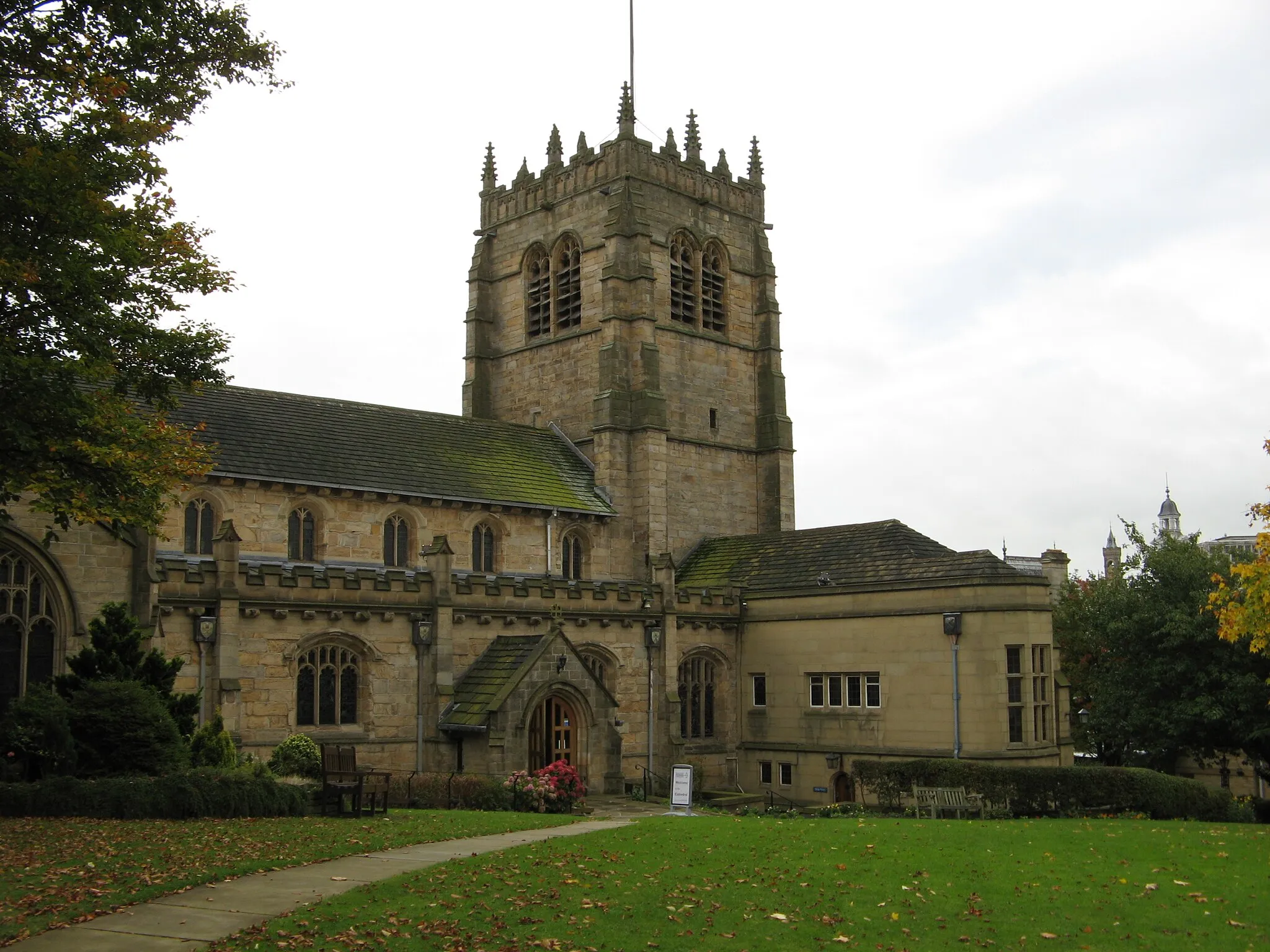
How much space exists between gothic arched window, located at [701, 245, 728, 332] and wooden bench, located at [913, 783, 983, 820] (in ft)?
87.2

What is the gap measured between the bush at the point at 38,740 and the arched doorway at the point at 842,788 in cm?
2354

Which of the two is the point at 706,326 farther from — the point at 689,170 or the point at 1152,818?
the point at 1152,818

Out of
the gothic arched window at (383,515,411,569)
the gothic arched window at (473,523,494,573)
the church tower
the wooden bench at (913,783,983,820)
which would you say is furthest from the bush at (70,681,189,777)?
the church tower

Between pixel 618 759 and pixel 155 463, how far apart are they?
18227mm

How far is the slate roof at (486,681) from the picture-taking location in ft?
110

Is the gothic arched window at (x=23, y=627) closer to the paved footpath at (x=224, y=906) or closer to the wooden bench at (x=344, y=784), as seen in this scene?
the wooden bench at (x=344, y=784)

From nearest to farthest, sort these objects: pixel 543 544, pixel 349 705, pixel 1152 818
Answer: pixel 1152 818, pixel 349 705, pixel 543 544

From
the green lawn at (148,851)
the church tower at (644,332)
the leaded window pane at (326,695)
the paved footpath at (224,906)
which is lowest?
the paved footpath at (224,906)

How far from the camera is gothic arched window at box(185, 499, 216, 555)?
35500 millimetres

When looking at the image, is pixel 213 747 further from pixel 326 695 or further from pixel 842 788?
pixel 842 788

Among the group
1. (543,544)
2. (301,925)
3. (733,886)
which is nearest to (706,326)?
(543,544)

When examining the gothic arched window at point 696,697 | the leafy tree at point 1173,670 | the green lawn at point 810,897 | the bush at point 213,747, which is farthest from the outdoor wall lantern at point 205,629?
the leafy tree at point 1173,670

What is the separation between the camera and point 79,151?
20.0 metres

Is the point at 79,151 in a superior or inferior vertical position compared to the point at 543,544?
superior
